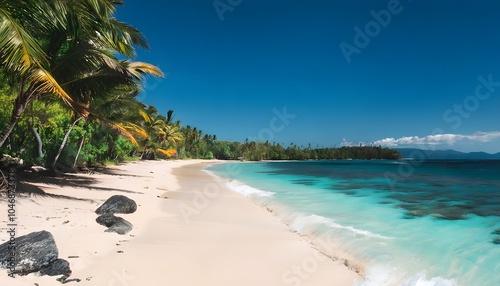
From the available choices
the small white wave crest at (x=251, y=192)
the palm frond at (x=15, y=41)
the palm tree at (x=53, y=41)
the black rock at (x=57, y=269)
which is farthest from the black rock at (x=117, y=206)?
the small white wave crest at (x=251, y=192)

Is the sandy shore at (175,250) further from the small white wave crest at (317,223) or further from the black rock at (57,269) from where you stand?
the small white wave crest at (317,223)

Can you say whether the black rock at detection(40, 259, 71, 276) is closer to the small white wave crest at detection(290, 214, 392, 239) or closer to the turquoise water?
the turquoise water

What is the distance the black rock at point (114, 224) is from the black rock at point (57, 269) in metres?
2.15

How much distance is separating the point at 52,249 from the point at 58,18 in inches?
182

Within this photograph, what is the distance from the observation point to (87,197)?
10742mm

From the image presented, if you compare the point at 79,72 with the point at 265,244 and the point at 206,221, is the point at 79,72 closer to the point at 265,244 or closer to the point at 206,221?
the point at 206,221

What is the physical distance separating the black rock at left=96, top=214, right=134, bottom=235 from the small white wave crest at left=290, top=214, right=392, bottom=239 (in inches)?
166

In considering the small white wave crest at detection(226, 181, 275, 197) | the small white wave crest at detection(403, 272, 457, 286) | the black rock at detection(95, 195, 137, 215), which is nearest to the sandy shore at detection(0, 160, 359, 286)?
the black rock at detection(95, 195, 137, 215)

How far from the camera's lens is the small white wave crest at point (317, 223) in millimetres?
7949

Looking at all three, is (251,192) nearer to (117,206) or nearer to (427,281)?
(117,206)

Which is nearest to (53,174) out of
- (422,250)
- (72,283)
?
(72,283)

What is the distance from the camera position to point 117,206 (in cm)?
862

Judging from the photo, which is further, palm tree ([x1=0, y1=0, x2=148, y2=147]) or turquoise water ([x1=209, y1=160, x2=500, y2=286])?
turquoise water ([x1=209, y1=160, x2=500, y2=286])

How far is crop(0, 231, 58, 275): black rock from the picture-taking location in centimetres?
417
